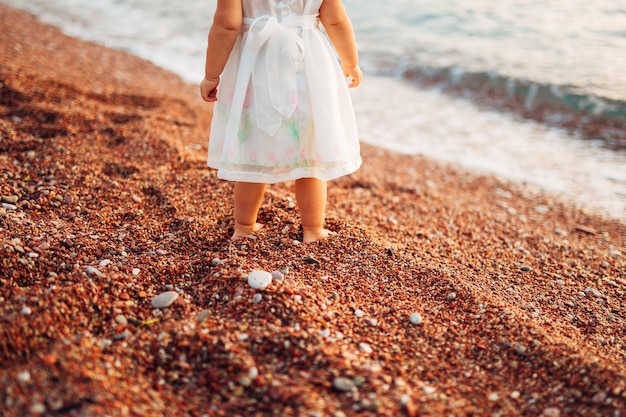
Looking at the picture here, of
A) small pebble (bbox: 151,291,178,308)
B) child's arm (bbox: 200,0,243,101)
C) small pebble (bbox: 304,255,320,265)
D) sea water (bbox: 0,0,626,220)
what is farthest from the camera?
sea water (bbox: 0,0,626,220)

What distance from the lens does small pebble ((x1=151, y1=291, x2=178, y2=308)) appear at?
2299mm

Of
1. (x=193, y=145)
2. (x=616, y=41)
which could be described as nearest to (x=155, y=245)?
(x=193, y=145)

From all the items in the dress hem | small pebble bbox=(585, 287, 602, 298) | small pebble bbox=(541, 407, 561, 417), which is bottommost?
small pebble bbox=(585, 287, 602, 298)

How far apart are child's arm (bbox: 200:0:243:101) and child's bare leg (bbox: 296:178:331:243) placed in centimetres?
67

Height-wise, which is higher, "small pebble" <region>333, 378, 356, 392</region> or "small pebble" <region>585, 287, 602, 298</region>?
"small pebble" <region>333, 378, 356, 392</region>

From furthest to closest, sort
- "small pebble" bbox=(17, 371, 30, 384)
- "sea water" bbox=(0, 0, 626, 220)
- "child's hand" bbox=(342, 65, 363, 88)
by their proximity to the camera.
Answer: "sea water" bbox=(0, 0, 626, 220) → "child's hand" bbox=(342, 65, 363, 88) → "small pebble" bbox=(17, 371, 30, 384)

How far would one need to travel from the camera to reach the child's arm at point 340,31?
2.64 meters

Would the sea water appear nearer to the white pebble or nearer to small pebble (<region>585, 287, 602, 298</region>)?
small pebble (<region>585, 287, 602, 298</region>)

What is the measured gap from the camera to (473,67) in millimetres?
7676

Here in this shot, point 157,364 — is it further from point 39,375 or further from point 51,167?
point 51,167

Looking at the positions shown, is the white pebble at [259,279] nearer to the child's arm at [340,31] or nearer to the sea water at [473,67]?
the child's arm at [340,31]

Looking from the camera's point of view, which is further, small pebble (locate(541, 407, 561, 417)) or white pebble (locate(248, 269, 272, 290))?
white pebble (locate(248, 269, 272, 290))

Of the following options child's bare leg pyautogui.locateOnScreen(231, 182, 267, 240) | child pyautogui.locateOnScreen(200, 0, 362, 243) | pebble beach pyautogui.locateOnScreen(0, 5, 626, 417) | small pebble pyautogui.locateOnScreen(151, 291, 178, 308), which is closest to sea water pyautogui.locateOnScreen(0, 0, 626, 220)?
pebble beach pyautogui.locateOnScreen(0, 5, 626, 417)

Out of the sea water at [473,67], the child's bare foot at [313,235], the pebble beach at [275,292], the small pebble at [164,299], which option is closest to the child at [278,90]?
the child's bare foot at [313,235]
